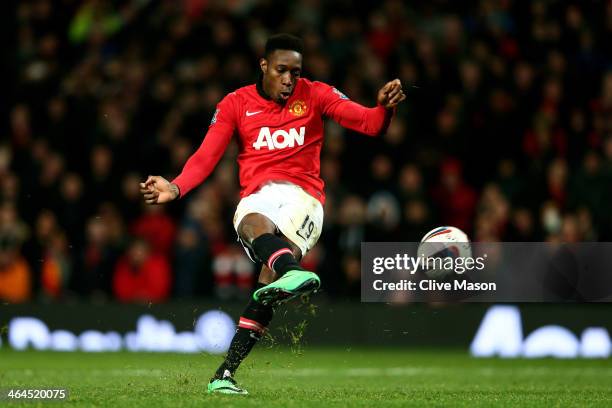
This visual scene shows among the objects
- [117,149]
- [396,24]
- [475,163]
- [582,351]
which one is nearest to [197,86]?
[117,149]

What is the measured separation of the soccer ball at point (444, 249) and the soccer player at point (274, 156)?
164 cm

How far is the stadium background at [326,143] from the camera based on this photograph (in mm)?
13078

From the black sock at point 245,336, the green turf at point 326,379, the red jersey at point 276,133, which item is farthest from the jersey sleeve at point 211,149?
the green turf at point 326,379

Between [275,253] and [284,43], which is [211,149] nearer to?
[284,43]

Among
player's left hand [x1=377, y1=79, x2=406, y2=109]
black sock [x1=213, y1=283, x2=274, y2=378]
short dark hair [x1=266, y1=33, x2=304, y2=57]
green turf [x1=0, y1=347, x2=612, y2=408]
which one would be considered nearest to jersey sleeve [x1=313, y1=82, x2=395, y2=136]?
player's left hand [x1=377, y1=79, x2=406, y2=109]

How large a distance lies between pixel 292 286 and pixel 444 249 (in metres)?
2.78

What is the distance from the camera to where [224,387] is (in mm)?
7477

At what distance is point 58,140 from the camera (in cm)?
1451

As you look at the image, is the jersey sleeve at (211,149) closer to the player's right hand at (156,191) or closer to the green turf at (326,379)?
the player's right hand at (156,191)

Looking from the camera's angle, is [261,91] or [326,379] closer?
[261,91]

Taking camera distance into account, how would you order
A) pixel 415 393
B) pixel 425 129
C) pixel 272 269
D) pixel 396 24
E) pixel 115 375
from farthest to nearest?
1. pixel 396 24
2. pixel 425 129
3. pixel 115 375
4. pixel 415 393
5. pixel 272 269

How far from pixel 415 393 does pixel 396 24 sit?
8.13 meters

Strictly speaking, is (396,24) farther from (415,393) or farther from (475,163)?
(415,393)

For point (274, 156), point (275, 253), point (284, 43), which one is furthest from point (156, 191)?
point (284, 43)
